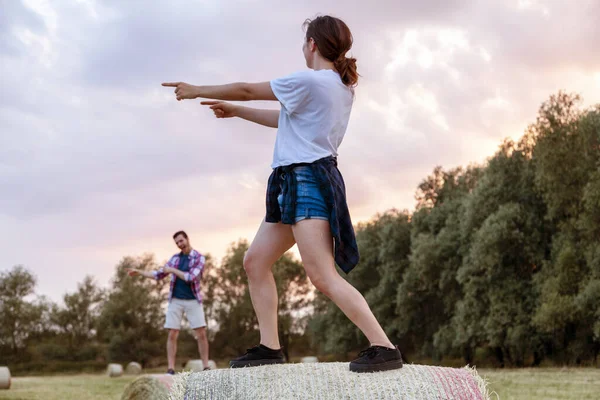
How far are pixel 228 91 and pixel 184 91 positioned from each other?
10.7 inches

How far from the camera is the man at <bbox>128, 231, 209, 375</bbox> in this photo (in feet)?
41.4

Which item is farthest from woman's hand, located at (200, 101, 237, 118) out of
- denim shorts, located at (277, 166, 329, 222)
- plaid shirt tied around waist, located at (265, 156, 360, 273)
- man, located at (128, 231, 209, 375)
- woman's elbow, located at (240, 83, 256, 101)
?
man, located at (128, 231, 209, 375)

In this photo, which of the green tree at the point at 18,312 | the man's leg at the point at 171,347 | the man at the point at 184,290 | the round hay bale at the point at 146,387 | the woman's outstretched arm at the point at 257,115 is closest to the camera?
the woman's outstretched arm at the point at 257,115

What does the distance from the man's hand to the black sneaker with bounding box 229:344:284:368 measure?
168 centimetres

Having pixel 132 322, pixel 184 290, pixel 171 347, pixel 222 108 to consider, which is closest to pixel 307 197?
pixel 222 108

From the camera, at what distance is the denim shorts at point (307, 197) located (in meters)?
4.38

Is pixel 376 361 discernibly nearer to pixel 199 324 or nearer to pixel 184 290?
pixel 199 324

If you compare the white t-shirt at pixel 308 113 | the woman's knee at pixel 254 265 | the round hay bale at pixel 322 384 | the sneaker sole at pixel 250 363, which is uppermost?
the white t-shirt at pixel 308 113

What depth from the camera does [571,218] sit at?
28.5 meters

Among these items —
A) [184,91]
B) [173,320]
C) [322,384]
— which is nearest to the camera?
[322,384]

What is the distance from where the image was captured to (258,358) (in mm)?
4773

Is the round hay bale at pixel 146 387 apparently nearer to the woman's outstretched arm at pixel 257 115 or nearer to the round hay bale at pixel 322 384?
the round hay bale at pixel 322 384

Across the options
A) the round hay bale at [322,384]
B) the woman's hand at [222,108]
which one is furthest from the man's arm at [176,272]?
the round hay bale at [322,384]

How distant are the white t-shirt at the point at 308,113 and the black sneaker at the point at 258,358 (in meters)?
1.22
